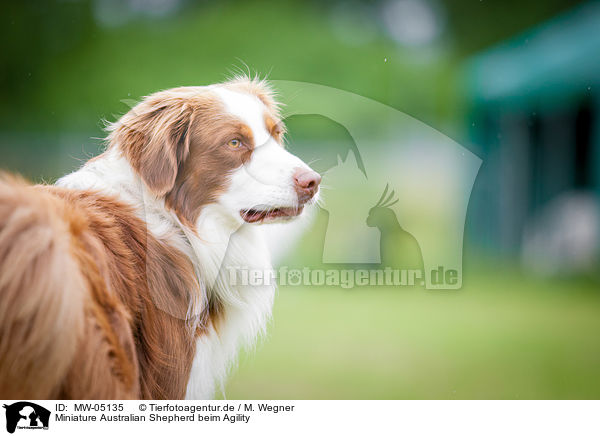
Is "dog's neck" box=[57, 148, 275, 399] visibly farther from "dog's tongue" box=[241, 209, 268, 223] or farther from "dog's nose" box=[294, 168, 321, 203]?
"dog's nose" box=[294, 168, 321, 203]

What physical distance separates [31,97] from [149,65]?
15.9 inches

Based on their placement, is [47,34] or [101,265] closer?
[101,265]

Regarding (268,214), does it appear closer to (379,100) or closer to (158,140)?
(158,140)

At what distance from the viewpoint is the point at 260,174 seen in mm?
1373

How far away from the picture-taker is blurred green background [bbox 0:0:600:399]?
1671 mm

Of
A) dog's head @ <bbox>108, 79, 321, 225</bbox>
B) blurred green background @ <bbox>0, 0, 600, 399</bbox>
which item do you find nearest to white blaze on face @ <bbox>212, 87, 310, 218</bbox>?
dog's head @ <bbox>108, 79, 321, 225</bbox>

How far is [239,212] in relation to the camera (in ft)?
4.65

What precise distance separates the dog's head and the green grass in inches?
17.0

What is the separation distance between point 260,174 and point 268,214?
Answer: 0.40 ft

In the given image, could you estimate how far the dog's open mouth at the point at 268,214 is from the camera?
1.42m

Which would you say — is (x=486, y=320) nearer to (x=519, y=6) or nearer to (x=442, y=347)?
(x=442, y=347)

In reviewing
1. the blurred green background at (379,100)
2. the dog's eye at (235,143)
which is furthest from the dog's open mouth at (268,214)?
A: the blurred green background at (379,100)
